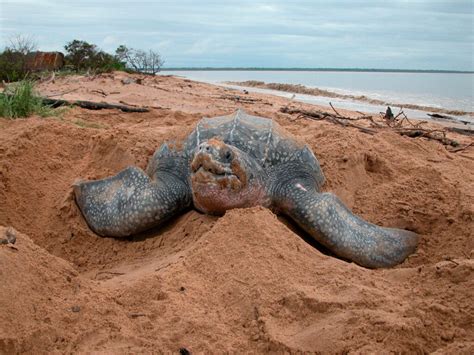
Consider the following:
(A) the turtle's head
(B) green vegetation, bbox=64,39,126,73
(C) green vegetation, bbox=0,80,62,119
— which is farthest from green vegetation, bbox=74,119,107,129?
(B) green vegetation, bbox=64,39,126,73

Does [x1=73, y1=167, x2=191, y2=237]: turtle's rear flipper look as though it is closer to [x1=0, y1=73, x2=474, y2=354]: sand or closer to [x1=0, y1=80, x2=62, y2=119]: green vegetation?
[x1=0, y1=73, x2=474, y2=354]: sand

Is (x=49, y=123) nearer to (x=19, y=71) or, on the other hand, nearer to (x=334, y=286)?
(x=334, y=286)

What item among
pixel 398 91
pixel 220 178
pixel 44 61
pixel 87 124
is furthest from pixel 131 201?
pixel 398 91

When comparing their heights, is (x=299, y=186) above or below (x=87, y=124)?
below

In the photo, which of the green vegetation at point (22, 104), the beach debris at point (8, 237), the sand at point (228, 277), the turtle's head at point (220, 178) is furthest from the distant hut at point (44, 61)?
the beach debris at point (8, 237)

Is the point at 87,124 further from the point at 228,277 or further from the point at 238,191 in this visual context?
the point at 228,277

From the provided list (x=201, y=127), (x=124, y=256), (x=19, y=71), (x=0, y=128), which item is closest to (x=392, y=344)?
(x=124, y=256)

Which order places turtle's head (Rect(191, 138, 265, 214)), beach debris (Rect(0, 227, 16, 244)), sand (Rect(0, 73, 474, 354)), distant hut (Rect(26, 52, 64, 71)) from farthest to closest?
distant hut (Rect(26, 52, 64, 71)), turtle's head (Rect(191, 138, 265, 214)), beach debris (Rect(0, 227, 16, 244)), sand (Rect(0, 73, 474, 354))

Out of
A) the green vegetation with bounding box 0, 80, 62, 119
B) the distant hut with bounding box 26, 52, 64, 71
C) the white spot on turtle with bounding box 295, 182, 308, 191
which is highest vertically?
the distant hut with bounding box 26, 52, 64, 71

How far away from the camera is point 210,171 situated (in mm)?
2473

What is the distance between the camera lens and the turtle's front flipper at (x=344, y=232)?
98.8 inches

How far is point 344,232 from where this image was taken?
253 centimetres

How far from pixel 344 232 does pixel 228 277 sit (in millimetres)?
885

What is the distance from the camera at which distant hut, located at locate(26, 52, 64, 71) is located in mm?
11748
